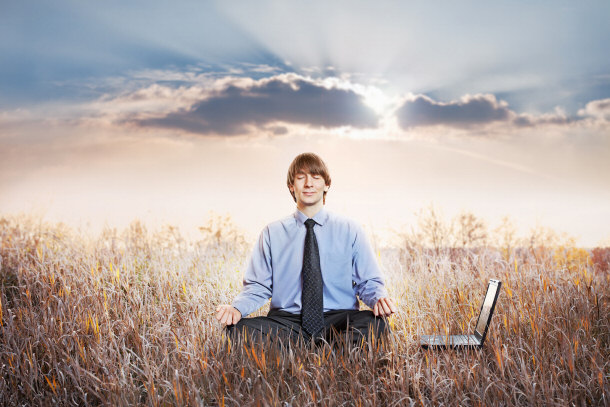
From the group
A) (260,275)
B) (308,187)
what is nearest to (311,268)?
(260,275)

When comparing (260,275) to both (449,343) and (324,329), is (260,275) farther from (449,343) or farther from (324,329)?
(449,343)

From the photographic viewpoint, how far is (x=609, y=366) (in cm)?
403

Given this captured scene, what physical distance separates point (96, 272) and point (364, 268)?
3530mm

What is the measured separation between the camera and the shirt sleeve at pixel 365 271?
4.22m

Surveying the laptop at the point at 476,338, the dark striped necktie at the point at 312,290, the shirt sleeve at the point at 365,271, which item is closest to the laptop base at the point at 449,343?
the laptop at the point at 476,338

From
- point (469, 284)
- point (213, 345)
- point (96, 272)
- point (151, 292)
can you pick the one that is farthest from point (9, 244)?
point (469, 284)

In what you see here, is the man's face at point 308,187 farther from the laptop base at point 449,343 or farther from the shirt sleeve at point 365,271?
the laptop base at point 449,343

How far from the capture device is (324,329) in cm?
407

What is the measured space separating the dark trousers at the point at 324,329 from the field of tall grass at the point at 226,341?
0.33 ft

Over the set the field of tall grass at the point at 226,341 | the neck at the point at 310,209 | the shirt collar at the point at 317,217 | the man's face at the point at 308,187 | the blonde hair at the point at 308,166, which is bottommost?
the field of tall grass at the point at 226,341

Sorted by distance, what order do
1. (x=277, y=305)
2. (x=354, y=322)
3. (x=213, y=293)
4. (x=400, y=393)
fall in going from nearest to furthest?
1. (x=400, y=393)
2. (x=354, y=322)
3. (x=277, y=305)
4. (x=213, y=293)

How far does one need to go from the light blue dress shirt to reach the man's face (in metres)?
0.13

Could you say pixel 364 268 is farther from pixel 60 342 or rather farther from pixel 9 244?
pixel 9 244

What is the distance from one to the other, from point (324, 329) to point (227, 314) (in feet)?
2.63
